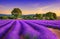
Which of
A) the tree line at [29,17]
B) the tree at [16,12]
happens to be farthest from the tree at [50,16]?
the tree at [16,12]

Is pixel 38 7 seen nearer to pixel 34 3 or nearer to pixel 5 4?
pixel 34 3

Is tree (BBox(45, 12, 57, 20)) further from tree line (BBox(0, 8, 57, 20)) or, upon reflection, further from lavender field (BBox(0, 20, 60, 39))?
lavender field (BBox(0, 20, 60, 39))

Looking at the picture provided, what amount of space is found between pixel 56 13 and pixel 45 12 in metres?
0.34

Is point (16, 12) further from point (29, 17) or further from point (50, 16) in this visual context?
point (50, 16)

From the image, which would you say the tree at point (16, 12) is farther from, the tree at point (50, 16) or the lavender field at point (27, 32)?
the lavender field at point (27, 32)

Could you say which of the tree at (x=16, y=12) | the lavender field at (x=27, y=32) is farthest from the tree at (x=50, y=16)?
the lavender field at (x=27, y=32)

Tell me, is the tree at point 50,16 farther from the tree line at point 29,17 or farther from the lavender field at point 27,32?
the lavender field at point 27,32

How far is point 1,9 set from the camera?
407 cm

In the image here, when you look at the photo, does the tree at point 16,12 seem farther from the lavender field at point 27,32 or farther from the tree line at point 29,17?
the lavender field at point 27,32

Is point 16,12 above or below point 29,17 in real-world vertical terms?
above

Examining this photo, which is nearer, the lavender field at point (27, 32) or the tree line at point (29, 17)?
the lavender field at point (27, 32)

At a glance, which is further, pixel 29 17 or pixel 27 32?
pixel 29 17

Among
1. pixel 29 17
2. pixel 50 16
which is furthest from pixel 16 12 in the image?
pixel 50 16

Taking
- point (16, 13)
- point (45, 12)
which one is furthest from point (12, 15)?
point (45, 12)
